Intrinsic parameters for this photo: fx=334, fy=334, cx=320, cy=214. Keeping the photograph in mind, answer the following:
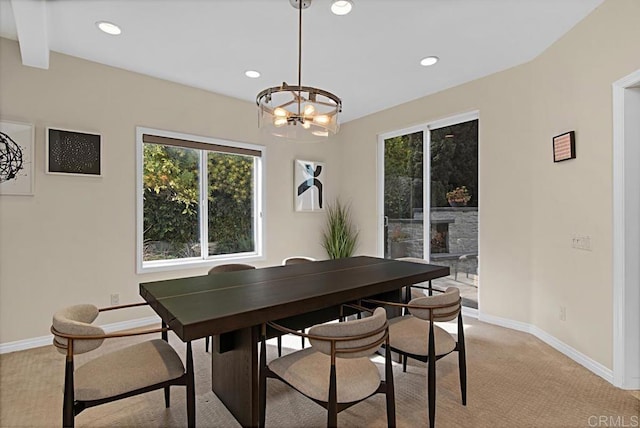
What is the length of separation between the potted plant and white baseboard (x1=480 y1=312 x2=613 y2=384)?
4.40 feet

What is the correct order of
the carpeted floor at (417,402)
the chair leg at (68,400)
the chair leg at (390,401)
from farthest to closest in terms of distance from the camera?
the carpeted floor at (417,402)
the chair leg at (390,401)
the chair leg at (68,400)

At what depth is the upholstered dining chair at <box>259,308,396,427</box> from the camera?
1541mm

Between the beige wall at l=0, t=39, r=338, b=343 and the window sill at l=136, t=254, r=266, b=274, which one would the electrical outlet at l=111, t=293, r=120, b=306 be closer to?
the beige wall at l=0, t=39, r=338, b=343

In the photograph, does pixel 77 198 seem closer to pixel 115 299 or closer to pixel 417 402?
pixel 115 299

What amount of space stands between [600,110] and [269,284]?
2.86m

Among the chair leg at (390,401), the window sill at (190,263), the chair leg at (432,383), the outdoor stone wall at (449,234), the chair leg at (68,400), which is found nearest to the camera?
the chair leg at (68,400)

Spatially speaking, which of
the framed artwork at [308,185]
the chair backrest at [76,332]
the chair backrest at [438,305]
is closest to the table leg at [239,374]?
the chair backrest at [76,332]

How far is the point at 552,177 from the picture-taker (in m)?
3.21

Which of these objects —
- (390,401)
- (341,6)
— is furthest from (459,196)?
(390,401)

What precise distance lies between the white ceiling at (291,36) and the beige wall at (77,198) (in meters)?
0.19

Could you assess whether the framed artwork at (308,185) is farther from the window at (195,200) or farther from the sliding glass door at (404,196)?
the sliding glass door at (404,196)

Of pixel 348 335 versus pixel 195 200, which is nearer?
pixel 348 335

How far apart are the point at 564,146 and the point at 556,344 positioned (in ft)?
5.95

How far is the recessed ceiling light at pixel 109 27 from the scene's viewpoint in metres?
2.74
